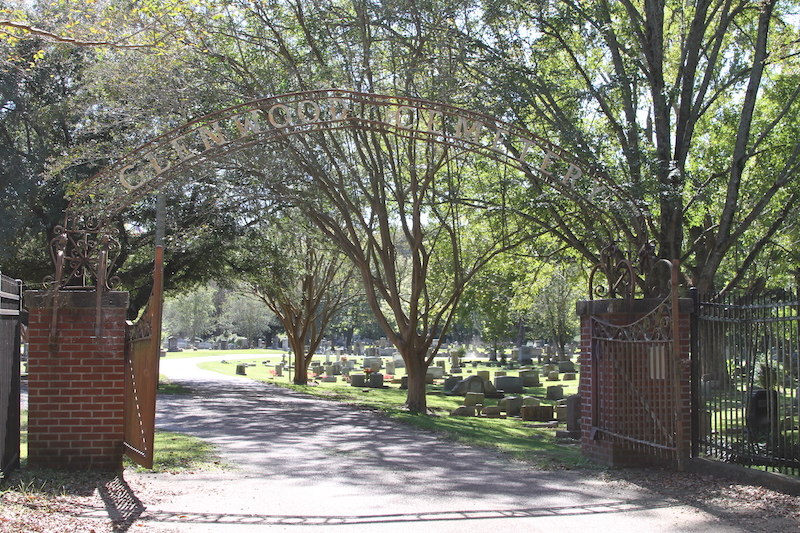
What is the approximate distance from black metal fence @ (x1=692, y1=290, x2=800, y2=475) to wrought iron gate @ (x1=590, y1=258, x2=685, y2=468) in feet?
1.16

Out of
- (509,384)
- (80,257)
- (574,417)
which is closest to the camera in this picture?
(80,257)

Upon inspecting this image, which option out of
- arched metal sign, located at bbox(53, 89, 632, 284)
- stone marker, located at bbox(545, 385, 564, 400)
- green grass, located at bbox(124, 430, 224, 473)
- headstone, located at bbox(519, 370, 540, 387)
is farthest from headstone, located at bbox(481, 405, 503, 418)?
headstone, located at bbox(519, 370, 540, 387)

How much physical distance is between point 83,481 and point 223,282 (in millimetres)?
17839

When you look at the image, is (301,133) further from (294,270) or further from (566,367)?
(566,367)

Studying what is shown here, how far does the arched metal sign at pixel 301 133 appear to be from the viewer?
8.54 meters

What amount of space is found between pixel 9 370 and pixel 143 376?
1529 mm

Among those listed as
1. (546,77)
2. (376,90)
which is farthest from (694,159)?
(376,90)

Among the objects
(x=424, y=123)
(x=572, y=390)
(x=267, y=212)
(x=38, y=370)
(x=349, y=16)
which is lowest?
(x=572, y=390)

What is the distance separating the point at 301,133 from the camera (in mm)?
10023

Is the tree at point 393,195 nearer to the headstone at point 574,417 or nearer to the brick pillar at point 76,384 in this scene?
the headstone at point 574,417

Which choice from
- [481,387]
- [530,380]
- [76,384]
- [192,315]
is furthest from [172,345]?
[76,384]

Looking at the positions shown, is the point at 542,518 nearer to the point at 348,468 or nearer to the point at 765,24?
the point at 348,468

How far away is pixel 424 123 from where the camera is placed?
57.7 feet

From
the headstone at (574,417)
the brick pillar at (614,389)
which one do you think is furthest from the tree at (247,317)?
the brick pillar at (614,389)
